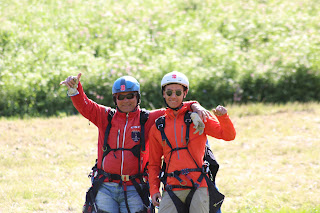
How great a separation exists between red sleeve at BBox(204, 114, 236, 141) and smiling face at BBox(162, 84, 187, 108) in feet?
1.47

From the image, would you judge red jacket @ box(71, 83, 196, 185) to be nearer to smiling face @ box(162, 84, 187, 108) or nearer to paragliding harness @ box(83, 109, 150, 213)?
Result: paragliding harness @ box(83, 109, 150, 213)

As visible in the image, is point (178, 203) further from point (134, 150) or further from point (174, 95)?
point (174, 95)

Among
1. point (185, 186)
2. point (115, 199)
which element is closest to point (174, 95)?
point (185, 186)

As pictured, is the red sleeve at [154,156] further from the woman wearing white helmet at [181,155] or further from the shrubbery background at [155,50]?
the shrubbery background at [155,50]

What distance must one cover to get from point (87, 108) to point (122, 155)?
2.63 feet

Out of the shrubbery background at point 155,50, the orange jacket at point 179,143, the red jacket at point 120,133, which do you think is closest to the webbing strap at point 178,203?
the orange jacket at point 179,143

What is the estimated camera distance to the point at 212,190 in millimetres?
5473

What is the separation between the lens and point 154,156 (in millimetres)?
5664

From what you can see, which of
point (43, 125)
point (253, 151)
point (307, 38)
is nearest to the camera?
point (253, 151)

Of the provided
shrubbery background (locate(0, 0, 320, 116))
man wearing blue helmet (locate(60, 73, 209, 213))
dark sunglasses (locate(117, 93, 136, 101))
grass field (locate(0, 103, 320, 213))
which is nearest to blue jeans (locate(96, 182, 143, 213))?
man wearing blue helmet (locate(60, 73, 209, 213))

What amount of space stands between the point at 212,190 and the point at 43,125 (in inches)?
366

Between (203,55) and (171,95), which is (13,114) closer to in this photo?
(203,55)

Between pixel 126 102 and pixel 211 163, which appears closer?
pixel 211 163

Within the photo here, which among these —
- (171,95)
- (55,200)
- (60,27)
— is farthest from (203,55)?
(171,95)
